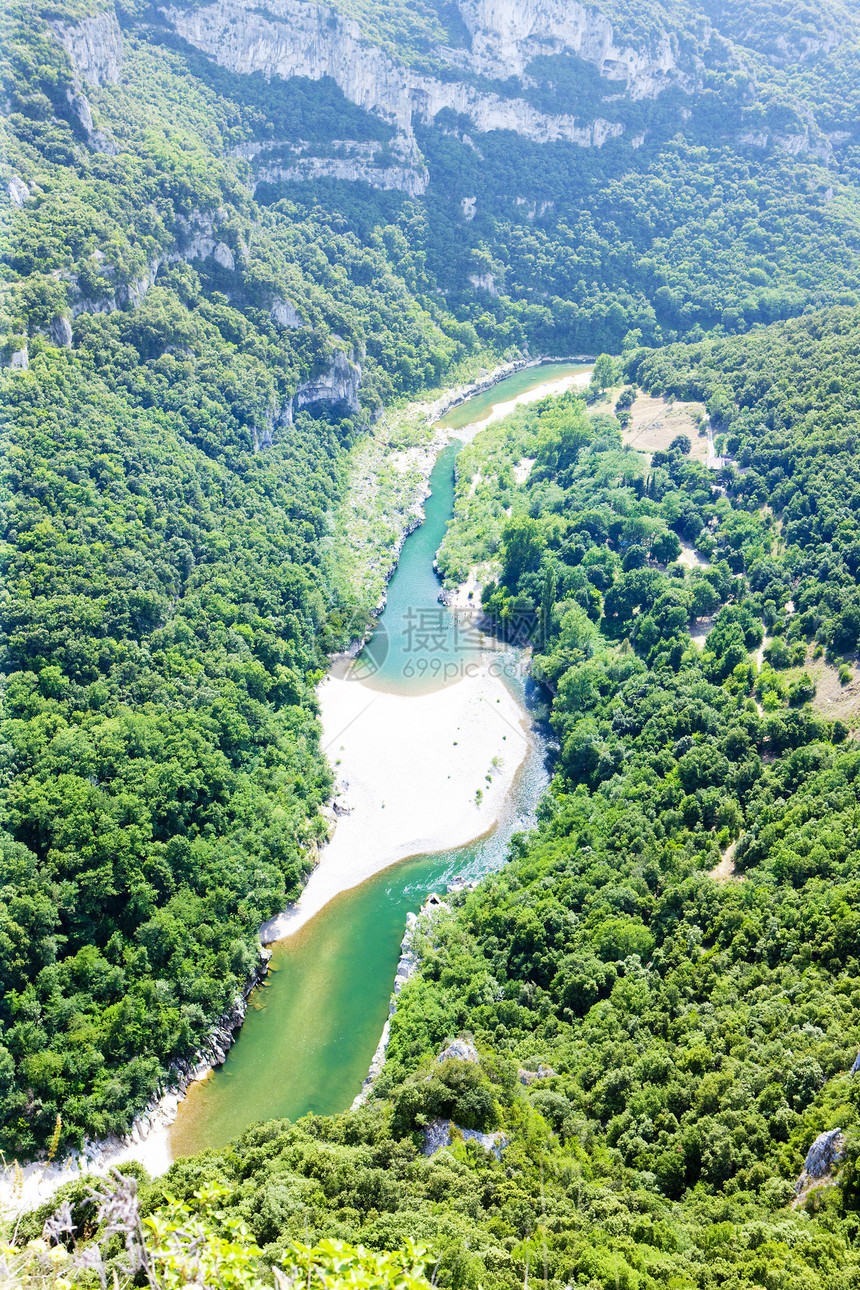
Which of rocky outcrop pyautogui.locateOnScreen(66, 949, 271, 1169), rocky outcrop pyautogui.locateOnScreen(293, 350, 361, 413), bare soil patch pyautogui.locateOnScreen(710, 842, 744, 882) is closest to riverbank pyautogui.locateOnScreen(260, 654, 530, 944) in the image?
rocky outcrop pyautogui.locateOnScreen(66, 949, 271, 1169)

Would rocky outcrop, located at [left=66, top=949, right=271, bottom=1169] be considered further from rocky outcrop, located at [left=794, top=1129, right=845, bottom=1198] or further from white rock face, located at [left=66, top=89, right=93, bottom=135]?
white rock face, located at [left=66, top=89, right=93, bottom=135]

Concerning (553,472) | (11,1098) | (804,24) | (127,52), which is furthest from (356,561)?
(804,24)

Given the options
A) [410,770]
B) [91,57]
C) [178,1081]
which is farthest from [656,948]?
[91,57]

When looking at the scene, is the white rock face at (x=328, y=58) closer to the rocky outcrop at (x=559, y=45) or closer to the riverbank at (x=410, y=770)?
the rocky outcrop at (x=559, y=45)

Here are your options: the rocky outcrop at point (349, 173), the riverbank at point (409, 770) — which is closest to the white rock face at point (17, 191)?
the riverbank at point (409, 770)

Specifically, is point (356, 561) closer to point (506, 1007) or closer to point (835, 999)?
point (506, 1007)

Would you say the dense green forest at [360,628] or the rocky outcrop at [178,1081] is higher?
the dense green forest at [360,628]

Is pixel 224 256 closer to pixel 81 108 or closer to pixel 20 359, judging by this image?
pixel 81 108
